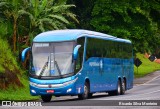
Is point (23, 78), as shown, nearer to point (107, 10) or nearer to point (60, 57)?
point (60, 57)

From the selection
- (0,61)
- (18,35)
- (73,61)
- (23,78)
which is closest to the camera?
(73,61)

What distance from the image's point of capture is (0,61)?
3014cm

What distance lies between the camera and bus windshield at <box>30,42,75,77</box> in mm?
23625

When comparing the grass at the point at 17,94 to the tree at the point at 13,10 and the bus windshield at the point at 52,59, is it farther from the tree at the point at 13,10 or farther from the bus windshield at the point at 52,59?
the tree at the point at 13,10

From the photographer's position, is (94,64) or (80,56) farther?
(94,64)

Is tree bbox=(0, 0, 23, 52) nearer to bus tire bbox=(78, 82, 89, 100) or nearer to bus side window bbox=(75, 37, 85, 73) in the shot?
bus side window bbox=(75, 37, 85, 73)

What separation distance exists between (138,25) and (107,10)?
344 centimetres

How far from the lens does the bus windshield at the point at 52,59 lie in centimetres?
2362

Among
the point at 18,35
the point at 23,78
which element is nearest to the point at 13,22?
the point at 18,35

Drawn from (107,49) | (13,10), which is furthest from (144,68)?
(107,49)

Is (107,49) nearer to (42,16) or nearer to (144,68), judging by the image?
(42,16)

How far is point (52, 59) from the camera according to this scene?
2377 cm

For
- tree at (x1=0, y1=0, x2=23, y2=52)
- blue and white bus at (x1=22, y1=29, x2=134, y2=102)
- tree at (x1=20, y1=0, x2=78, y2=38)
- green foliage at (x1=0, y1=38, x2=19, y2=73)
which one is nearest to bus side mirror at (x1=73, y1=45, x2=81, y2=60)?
blue and white bus at (x1=22, y1=29, x2=134, y2=102)

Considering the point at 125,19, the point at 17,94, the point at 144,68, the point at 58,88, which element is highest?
the point at 125,19
